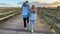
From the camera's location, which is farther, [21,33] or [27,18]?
[27,18]

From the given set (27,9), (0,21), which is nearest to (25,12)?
(27,9)

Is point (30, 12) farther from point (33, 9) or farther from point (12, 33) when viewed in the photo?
point (12, 33)

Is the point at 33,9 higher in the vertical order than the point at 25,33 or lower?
higher

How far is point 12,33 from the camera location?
31.2 ft

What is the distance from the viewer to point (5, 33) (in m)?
9.38

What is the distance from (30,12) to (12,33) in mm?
1560

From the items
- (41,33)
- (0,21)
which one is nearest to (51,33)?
(41,33)

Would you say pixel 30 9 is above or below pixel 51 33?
above

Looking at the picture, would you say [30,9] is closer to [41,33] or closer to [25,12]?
[25,12]

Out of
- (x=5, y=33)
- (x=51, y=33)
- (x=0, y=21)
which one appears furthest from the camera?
(x=0, y=21)

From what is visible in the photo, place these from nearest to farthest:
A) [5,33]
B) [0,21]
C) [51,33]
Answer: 1. [5,33]
2. [51,33]
3. [0,21]

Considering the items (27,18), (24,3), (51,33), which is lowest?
(51,33)

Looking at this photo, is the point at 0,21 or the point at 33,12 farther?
the point at 0,21

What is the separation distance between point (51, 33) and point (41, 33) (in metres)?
0.53
